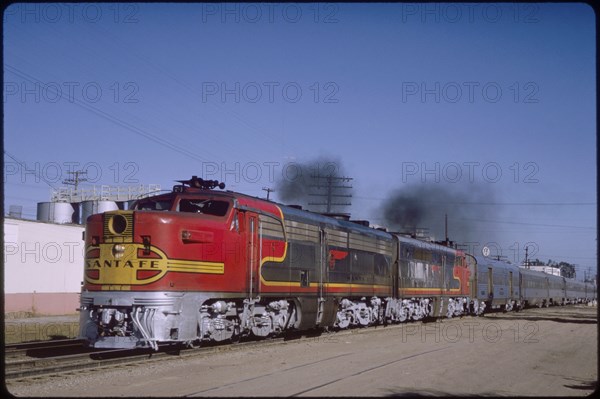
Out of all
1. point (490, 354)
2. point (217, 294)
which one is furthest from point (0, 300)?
point (490, 354)

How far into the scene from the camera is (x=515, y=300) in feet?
180

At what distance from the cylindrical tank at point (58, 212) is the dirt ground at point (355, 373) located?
3685cm

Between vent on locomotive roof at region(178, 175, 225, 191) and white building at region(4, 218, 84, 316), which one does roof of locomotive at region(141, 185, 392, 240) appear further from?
white building at region(4, 218, 84, 316)

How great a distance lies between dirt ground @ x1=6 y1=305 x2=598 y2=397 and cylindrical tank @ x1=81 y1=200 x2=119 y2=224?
33.8 m

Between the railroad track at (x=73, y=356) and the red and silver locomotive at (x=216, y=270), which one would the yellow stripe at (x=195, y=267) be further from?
the railroad track at (x=73, y=356)

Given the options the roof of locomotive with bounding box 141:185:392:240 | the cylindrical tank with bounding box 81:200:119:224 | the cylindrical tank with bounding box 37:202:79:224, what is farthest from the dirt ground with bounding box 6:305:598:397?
the cylindrical tank with bounding box 37:202:79:224

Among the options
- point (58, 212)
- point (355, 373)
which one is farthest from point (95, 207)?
point (355, 373)

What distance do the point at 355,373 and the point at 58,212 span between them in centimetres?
4307

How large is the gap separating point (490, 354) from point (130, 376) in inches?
379

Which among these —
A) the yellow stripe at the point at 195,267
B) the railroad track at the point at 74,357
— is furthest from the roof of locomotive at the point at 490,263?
the yellow stripe at the point at 195,267

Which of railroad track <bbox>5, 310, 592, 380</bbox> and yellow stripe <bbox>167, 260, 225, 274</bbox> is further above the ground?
yellow stripe <bbox>167, 260, 225, 274</bbox>

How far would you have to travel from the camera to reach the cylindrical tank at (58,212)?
5075 centimetres

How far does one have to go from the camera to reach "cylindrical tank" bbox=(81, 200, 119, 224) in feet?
163

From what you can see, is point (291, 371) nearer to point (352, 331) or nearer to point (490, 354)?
point (490, 354)
